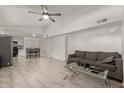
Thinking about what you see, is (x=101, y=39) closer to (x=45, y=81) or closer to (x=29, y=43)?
(x=45, y=81)

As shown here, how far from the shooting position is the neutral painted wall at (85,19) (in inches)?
159

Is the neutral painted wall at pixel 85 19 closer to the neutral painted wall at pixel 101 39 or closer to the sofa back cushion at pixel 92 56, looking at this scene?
the neutral painted wall at pixel 101 39

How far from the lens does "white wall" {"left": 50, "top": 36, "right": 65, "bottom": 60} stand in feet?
27.6

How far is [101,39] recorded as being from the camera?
17.2 feet

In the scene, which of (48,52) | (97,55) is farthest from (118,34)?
(48,52)

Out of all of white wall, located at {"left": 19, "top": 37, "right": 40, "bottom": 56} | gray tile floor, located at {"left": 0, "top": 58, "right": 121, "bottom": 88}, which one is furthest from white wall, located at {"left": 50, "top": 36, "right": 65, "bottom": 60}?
gray tile floor, located at {"left": 0, "top": 58, "right": 121, "bottom": 88}

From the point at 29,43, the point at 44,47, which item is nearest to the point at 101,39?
the point at 44,47

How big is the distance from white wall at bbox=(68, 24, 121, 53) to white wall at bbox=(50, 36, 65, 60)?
6.18ft

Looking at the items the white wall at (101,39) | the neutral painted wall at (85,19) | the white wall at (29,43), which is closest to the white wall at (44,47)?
the white wall at (29,43)

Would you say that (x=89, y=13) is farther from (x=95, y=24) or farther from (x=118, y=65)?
(x=118, y=65)

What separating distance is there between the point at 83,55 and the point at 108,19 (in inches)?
87.0

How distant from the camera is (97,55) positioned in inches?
195

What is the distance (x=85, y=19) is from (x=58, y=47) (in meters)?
Answer: 4.21

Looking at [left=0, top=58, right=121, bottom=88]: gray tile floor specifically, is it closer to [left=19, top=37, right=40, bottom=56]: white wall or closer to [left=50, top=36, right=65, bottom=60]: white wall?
[left=50, top=36, right=65, bottom=60]: white wall
